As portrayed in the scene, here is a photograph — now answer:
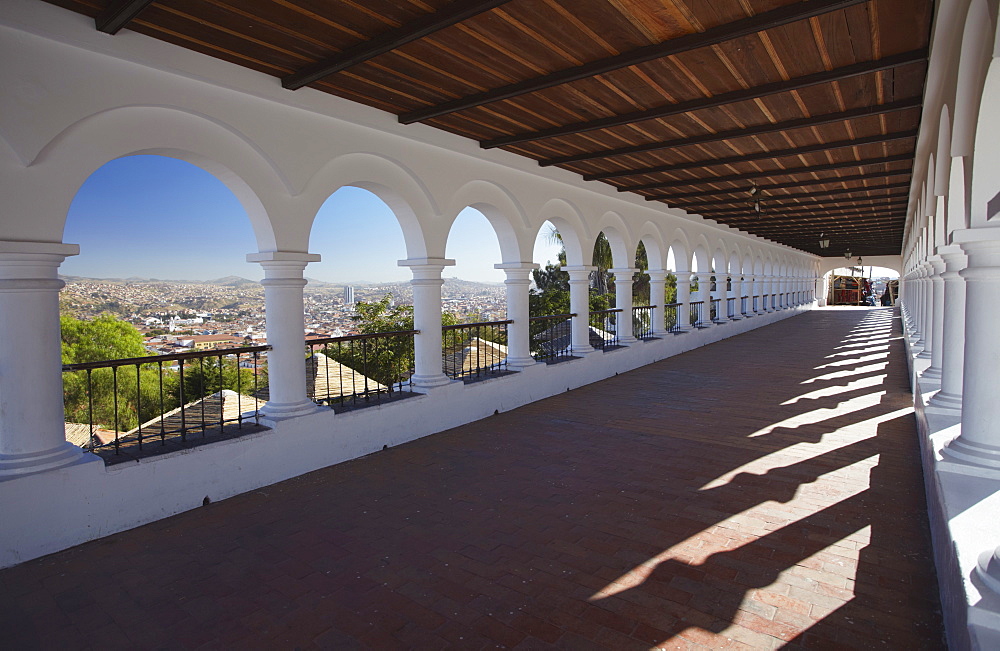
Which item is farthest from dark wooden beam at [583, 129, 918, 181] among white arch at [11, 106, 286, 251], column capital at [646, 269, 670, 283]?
white arch at [11, 106, 286, 251]

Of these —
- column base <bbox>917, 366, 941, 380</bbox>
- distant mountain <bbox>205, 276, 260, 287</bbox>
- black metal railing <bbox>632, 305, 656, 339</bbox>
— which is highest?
distant mountain <bbox>205, 276, 260, 287</bbox>

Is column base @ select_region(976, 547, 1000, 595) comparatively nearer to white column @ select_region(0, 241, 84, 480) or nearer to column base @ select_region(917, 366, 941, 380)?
column base @ select_region(917, 366, 941, 380)

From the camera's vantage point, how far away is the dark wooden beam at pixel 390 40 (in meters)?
3.22

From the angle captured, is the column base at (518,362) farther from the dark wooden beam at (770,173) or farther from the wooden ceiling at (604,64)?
the dark wooden beam at (770,173)

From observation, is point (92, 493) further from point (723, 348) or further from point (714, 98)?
point (723, 348)

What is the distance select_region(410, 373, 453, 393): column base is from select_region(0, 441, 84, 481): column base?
3.12 meters

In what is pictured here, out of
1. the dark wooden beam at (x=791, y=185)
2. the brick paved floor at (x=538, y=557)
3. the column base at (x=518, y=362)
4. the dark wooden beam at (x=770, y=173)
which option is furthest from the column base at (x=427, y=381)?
the dark wooden beam at (x=791, y=185)

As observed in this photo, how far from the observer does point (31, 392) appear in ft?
11.0

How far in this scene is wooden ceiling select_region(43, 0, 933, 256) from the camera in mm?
3385

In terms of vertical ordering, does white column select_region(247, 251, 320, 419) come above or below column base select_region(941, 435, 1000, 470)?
above

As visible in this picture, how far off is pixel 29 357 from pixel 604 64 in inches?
169

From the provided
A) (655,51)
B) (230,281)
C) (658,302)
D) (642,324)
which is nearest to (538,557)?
(655,51)

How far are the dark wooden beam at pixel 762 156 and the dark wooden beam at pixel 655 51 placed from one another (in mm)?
3703

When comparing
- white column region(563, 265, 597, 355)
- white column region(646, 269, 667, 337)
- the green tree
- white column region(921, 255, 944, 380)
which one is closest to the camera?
white column region(921, 255, 944, 380)
